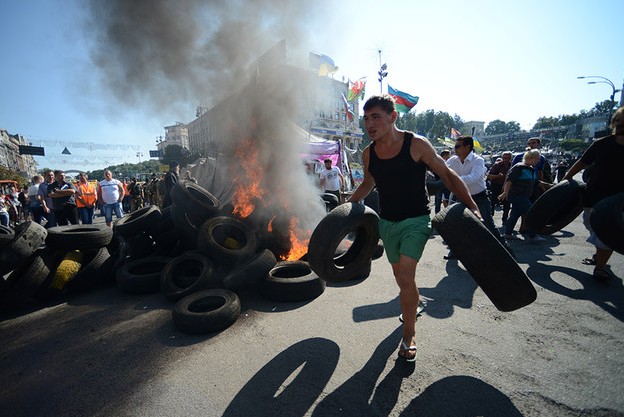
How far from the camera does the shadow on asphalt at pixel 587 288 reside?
359 cm

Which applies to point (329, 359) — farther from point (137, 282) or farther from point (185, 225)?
point (185, 225)

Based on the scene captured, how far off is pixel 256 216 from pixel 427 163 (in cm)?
376

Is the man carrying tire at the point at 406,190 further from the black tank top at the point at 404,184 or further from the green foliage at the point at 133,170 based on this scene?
the green foliage at the point at 133,170

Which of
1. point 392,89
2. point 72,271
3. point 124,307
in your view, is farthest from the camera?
point 392,89

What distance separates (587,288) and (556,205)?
4.25 ft

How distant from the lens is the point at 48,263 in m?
4.58

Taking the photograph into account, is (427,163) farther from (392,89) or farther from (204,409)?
(392,89)

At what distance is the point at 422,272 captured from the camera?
199 inches

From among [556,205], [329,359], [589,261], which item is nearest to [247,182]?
[329,359]

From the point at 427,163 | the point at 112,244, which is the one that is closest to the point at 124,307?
the point at 112,244

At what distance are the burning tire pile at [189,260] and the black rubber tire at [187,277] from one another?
2cm

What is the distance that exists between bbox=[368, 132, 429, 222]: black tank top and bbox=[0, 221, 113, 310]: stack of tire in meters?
4.95

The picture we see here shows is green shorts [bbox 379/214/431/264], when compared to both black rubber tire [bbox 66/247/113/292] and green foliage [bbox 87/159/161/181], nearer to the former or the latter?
black rubber tire [bbox 66/247/113/292]

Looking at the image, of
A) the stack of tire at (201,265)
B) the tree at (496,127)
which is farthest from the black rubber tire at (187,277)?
the tree at (496,127)
